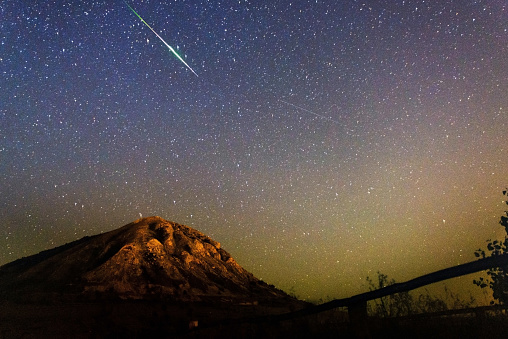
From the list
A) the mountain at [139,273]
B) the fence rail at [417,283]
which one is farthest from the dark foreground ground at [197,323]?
the mountain at [139,273]

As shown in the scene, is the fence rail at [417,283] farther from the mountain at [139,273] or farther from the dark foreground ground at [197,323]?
the mountain at [139,273]

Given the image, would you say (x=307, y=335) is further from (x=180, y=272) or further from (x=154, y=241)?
(x=154, y=241)

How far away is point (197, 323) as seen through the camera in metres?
10.9

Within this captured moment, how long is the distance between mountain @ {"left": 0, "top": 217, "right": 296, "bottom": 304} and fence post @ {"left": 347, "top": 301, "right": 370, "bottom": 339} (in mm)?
53849

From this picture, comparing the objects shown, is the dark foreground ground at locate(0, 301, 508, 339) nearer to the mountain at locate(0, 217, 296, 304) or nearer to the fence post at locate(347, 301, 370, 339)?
the fence post at locate(347, 301, 370, 339)

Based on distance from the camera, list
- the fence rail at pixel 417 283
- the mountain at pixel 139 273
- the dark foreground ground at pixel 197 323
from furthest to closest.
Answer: the mountain at pixel 139 273 → the dark foreground ground at pixel 197 323 → the fence rail at pixel 417 283

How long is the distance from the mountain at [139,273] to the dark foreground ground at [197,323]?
22.0ft

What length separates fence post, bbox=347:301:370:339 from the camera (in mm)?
4406

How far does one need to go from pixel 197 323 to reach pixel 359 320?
7879 mm

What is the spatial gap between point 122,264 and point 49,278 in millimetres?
13143

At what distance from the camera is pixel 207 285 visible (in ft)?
213

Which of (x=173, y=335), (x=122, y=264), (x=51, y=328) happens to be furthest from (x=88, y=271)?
(x=173, y=335)

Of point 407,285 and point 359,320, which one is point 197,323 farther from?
point 407,285

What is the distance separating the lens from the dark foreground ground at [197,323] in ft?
22.7
